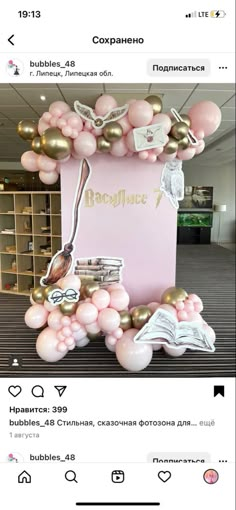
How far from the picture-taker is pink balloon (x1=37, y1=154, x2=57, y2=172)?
3.09 ft

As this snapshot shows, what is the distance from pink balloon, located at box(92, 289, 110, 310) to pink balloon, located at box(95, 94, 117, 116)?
56 centimetres

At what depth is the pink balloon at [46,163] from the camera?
0.94 metres

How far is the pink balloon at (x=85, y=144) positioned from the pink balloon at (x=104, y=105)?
3.1 inches

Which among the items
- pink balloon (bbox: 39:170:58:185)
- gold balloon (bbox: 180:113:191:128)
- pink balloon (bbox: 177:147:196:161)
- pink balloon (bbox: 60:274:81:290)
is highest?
gold balloon (bbox: 180:113:191:128)

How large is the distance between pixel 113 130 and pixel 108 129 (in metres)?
0.02

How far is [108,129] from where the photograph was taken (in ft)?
2.94

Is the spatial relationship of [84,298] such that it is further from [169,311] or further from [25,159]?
[25,159]
